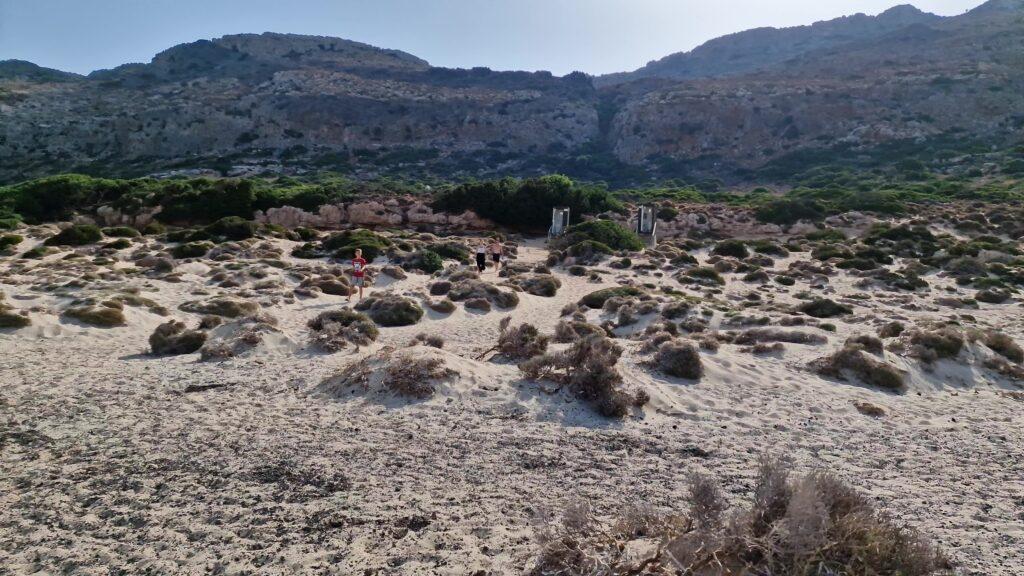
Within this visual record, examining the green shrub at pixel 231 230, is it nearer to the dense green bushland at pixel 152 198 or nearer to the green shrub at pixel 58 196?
the dense green bushland at pixel 152 198

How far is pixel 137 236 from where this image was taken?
24641 millimetres

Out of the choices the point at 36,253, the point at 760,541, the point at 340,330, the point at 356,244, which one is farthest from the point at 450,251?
the point at 760,541

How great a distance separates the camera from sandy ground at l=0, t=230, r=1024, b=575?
15.3 ft

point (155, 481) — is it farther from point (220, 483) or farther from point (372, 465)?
point (372, 465)

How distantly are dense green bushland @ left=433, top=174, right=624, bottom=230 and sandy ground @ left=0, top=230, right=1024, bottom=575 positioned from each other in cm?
2715

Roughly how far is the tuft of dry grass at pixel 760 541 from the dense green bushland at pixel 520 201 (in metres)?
33.8

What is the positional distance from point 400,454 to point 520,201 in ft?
106

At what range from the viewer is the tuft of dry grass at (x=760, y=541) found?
345 cm

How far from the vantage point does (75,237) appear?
22828 millimetres

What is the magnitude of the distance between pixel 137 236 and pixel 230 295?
43.4 feet

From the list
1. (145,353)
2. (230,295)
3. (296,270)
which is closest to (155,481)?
(145,353)

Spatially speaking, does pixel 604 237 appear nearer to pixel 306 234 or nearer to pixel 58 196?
pixel 306 234

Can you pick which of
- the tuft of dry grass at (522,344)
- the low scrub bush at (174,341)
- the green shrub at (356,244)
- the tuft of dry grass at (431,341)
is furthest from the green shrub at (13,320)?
the green shrub at (356,244)

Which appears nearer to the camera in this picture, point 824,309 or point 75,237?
point 824,309
